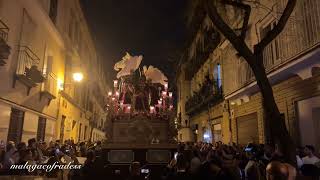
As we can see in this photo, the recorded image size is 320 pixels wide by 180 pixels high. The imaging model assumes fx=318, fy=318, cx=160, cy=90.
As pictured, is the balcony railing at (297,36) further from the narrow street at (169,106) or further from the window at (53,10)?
the window at (53,10)

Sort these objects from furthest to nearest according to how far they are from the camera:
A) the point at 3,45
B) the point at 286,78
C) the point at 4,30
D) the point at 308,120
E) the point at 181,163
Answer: the point at 286,78, the point at 4,30, the point at 308,120, the point at 3,45, the point at 181,163

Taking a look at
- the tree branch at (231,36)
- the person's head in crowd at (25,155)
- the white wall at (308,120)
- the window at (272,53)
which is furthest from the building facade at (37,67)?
the white wall at (308,120)

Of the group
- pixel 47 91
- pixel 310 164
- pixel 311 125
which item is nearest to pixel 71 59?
pixel 47 91

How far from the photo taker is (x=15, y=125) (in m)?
12.3

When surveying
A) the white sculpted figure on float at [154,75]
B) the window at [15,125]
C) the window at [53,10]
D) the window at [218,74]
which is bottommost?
the window at [15,125]

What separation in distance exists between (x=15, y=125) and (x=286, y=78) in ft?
34.0

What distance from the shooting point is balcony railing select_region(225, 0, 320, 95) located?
30.6 ft

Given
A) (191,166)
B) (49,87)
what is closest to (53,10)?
(49,87)

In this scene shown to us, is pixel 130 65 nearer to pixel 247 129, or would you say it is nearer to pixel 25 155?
pixel 25 155

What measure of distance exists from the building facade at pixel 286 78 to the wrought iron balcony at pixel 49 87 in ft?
30.8

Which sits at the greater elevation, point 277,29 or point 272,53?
point 272,53

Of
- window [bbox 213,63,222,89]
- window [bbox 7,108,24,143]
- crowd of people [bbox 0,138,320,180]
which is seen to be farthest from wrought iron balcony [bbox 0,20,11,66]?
window [bbox 213,63,222,89]

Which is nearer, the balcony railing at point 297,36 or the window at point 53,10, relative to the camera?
the balcony railing at point 297,36

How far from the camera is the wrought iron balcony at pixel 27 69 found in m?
12.1
